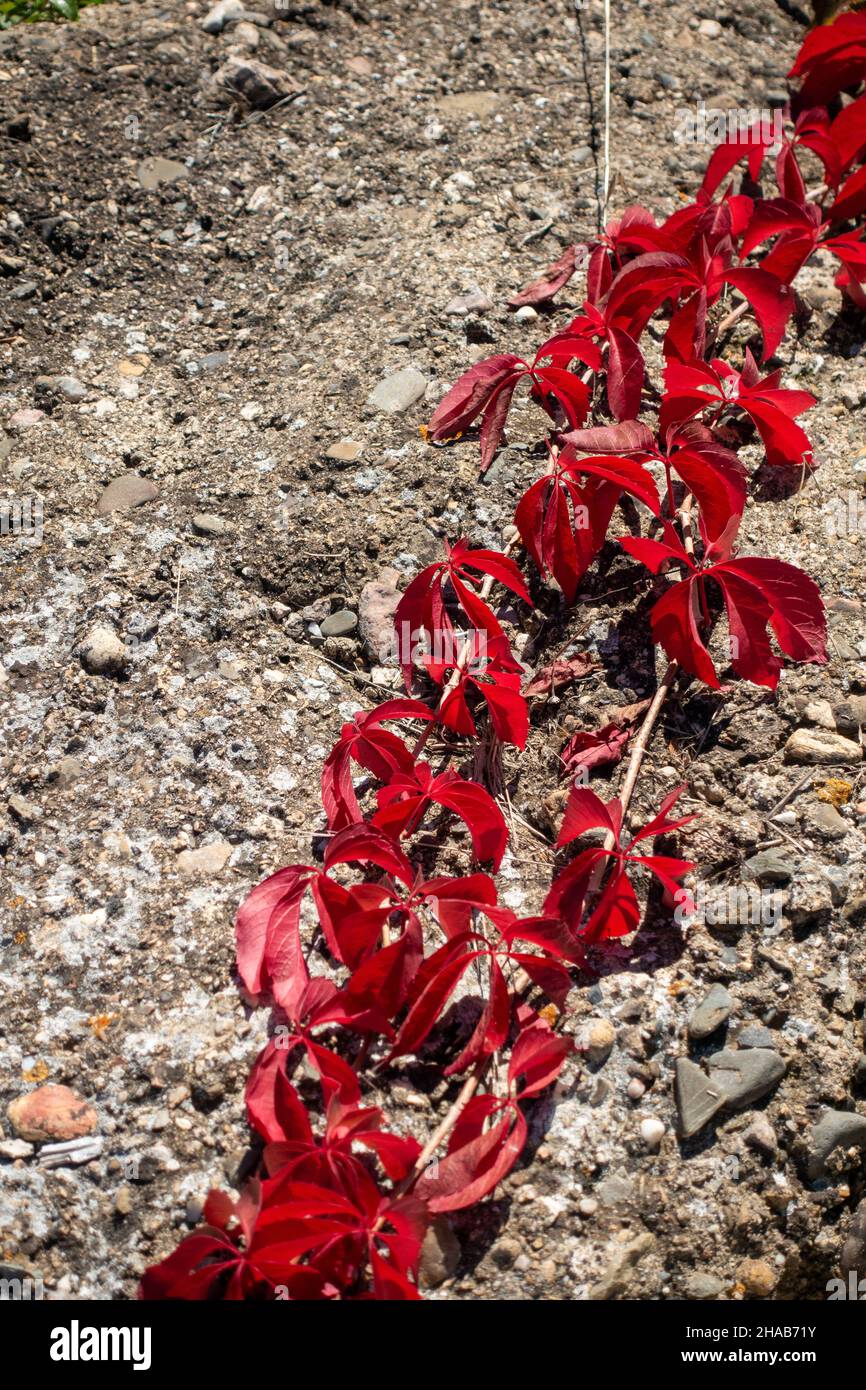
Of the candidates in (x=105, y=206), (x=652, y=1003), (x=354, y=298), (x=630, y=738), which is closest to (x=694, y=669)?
(x=630, y=738)

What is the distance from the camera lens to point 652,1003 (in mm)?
1614

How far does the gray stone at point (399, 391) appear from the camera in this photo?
2209 millimetres

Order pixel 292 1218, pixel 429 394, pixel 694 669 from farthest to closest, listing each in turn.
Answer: pixel 429 394
pixel 694 669
pixel 292 1218

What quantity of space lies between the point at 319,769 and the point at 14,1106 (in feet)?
2.30

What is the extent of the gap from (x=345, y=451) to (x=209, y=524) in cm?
32

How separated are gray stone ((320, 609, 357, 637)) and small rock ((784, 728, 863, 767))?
32.6 inches

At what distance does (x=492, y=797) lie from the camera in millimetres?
1775

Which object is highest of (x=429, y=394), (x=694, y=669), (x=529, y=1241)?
(x=429, y=394)

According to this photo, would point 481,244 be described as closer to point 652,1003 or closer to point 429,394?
point 429,394

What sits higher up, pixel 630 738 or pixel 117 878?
pixel 630 738

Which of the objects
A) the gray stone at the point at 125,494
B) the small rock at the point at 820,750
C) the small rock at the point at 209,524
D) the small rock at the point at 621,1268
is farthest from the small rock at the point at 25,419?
the small rock at the point at 621,1268

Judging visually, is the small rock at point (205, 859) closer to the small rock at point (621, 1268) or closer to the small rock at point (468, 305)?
the small rock at point (621, 1268)

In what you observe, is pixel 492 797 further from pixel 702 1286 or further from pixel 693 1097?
pixel 702 1286

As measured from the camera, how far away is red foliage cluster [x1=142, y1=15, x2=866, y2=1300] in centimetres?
134
